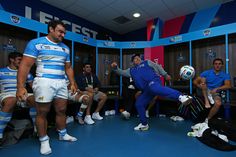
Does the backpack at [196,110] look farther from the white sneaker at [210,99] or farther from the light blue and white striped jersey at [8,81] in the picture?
the light blue and white striped jersey at [8,81]

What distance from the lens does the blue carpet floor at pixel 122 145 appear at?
1.74 metres

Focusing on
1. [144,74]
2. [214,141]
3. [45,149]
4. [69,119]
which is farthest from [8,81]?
[214,141]

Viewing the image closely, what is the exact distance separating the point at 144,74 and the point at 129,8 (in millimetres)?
2185

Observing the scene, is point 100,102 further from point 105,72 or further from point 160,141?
point 160,141

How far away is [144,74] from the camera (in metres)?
2.62

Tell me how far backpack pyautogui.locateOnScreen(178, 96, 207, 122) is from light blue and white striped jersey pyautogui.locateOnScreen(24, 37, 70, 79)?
238 centimetres

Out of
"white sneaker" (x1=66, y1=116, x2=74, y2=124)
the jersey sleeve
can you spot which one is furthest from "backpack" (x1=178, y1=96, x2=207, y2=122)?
the jersey sleeve

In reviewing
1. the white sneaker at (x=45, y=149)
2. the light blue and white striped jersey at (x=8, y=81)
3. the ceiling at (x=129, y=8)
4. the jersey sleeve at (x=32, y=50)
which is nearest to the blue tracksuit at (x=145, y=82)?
the white sneaker at (x=45, y=149)

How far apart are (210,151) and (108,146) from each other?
105 cm

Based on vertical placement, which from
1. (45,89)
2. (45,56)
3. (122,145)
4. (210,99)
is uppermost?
(45,56)

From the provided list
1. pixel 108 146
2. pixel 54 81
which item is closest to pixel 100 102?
pixel 108 146

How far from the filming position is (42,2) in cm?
379

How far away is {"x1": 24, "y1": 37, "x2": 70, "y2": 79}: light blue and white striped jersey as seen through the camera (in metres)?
1.71

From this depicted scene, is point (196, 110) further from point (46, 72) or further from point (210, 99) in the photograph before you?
point (46, 72)
